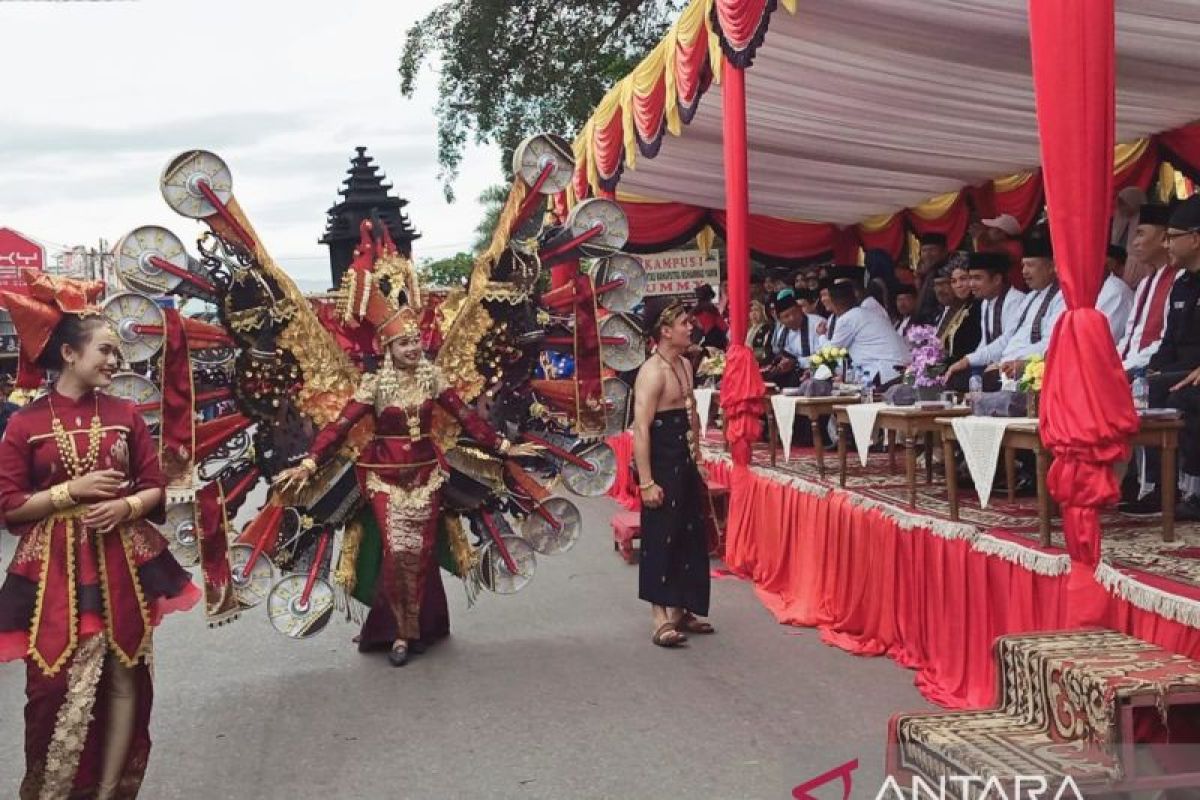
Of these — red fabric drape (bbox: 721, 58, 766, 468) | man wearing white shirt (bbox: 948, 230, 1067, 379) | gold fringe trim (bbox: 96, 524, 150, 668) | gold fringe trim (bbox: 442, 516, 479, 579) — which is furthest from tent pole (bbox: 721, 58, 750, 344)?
gold fringe trim (bbox: 96, 524, 150, 668)

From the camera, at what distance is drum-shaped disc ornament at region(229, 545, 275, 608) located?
5930 mm

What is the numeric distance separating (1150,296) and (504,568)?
11.3ft

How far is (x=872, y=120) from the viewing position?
9320mm

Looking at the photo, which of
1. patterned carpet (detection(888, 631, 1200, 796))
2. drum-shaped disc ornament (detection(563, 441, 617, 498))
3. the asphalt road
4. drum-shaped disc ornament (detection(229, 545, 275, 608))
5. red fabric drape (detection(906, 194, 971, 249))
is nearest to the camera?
patterned carpet (detection(888, 631, 1200, 796))

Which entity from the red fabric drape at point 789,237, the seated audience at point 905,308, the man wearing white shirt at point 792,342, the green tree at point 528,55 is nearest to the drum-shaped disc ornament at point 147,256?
the seated audience at point 905,308

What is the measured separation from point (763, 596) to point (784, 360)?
3656 mm

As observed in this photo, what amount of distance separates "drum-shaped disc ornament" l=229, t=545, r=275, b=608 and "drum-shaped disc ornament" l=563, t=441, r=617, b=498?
163cm

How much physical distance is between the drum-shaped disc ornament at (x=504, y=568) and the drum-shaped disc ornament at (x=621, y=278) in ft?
4.48

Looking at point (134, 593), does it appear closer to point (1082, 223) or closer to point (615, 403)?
point (615, 403)

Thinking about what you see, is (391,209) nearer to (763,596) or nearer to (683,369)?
(683,369)

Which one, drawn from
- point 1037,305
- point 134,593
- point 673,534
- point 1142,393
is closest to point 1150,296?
point 1142,393

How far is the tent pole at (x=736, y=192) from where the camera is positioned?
7.38 metres

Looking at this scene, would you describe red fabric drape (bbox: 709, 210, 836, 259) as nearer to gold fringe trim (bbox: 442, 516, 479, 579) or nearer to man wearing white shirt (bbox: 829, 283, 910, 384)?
man wearing white shirt (bbox: 829, 283, 910, 384)

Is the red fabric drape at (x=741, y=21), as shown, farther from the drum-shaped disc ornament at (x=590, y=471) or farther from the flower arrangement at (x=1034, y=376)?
the flower arrangement at (x=1034, y=376)
